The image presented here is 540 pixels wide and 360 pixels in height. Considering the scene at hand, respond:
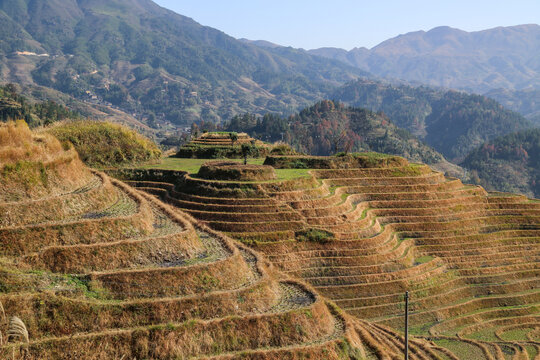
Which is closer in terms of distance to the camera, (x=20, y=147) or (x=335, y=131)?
(x=20, y=147)

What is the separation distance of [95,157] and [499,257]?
29.8m

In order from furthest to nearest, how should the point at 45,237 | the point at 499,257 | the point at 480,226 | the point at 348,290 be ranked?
the point at 480,226 < the point at 499,257 < the point at 348,290 < the point at 45,237

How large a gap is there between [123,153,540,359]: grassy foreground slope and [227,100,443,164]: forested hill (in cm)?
7586

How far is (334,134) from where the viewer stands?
14112 centimetres

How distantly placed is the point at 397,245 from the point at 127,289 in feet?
71.0

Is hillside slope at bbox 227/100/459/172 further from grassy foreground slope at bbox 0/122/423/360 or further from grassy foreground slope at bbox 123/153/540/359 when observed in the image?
grassy foreground slope at bbox 0/122/423/360

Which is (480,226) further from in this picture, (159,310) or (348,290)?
(159,310)

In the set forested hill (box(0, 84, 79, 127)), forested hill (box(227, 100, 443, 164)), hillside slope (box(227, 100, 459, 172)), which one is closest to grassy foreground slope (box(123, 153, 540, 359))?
forested hill (box(0, 84, 79, 127))

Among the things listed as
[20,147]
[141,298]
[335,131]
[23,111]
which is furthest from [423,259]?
[335,131]

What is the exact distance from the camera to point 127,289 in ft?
54.6

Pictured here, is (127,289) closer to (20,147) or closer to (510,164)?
(20,147)

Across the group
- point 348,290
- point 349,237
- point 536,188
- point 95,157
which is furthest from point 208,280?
point 536,188

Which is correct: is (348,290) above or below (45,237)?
below

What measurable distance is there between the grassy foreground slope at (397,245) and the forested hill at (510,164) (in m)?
96.0
